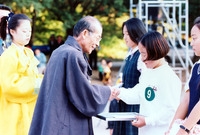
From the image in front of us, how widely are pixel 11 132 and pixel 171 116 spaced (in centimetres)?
138

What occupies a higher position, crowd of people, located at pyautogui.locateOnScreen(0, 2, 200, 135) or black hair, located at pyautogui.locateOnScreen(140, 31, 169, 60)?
black hair, located at pyautogui.locateOnScreen(140, 31, 169, 60)

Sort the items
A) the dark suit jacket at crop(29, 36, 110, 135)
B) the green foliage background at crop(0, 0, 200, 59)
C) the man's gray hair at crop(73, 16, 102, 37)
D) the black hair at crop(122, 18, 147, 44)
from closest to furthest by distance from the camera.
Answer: the dark suit jacket at crop(29, 36, 110, 135) → the man's gray hair at crop(73, 16, 102, 37) → the black hair at crop(122, 18, 147, 44) → the green foliage background at crop(0, 0, 200, 59)

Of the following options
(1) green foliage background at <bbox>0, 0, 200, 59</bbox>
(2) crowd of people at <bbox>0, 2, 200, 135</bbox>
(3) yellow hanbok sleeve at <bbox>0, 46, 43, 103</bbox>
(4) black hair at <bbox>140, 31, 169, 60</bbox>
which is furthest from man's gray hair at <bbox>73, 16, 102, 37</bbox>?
(1) green foliage background at <bbox>0, 0, 200, 59</bbox>

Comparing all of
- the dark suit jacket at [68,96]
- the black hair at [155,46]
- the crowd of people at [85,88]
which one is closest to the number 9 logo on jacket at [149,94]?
the crowd of people at [85,88]

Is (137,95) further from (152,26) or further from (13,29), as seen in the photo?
(152,26)

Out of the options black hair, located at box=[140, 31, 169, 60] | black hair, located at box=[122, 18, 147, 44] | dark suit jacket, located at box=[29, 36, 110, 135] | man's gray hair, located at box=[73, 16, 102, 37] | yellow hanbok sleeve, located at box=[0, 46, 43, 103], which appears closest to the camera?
dark suit jacket, located at box=[29, 36, 110, 135]

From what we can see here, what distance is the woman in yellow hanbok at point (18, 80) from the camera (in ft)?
14.0

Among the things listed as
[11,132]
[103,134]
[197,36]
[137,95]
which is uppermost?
[197,36]

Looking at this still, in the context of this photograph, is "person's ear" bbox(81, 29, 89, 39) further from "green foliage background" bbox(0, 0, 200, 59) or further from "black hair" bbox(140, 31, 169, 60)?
"green foliage background" bbox(0, 0, 200, 59)

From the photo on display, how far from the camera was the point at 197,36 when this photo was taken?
3.41m

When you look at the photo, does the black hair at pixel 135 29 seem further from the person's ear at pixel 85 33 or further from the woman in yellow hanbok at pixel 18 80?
the person's ear at pixel 85 33

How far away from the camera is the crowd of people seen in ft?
11.2

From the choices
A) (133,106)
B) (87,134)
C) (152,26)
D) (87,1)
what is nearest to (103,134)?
(133,106)

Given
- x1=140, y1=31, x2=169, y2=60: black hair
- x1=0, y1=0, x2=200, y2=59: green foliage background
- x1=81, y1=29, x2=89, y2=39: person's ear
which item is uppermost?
x1=0, y1=0, x2=200, y2=59: green foliage background
